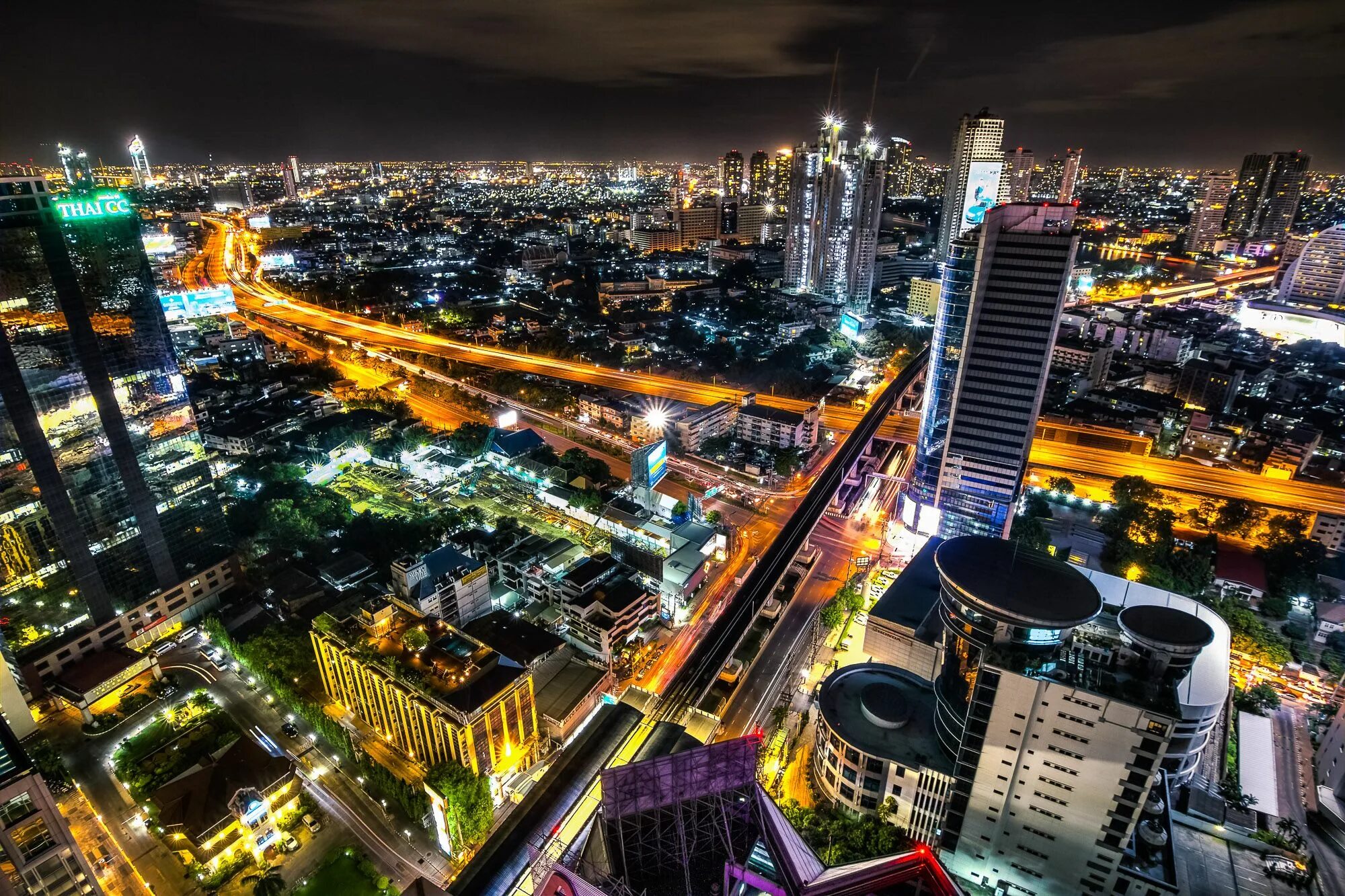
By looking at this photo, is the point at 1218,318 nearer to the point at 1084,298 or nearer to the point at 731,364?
the point at 1084,298

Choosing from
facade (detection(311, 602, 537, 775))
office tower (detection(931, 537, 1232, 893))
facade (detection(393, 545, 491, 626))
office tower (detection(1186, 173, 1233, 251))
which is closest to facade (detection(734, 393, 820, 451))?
facade (detection(393, 545, 491, 626))

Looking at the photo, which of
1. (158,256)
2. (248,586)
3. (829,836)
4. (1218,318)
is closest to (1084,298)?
(1218,318)

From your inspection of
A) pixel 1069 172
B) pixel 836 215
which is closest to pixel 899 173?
pixel 1069 172

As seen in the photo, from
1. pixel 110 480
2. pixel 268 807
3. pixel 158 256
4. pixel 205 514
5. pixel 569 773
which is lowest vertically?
pixel 268 807

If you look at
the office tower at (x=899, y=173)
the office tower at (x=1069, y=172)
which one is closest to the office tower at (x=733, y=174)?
the office tower at (x=899, y=173)

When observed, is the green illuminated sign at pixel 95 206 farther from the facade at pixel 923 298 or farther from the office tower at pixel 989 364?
the facade at pixel 923 298

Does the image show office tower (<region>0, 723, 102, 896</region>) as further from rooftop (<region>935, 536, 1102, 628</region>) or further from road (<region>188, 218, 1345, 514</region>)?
road (<region>188, 218, 1345, 514</region>)

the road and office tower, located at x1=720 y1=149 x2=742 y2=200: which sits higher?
office tower, located at x1=720 y1=149 x2=742 y2=200
